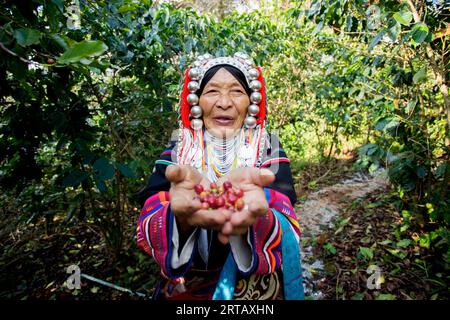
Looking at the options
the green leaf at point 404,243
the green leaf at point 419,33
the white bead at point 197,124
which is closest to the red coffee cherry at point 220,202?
the white bead at point 197,124

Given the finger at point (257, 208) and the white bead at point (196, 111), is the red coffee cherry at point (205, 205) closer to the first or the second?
the finger at point (257, 208)

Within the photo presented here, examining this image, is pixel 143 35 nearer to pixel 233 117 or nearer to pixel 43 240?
pixel 233 117

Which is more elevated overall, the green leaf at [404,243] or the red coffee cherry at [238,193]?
the red coffee cherry at [238,193]

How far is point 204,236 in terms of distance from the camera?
116 centimetres

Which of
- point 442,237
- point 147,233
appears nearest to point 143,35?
point 147,233

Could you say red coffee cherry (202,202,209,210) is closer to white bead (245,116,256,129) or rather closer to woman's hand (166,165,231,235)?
woman's hand (166,165,231,235)

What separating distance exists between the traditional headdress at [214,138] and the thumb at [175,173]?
0.46 metres

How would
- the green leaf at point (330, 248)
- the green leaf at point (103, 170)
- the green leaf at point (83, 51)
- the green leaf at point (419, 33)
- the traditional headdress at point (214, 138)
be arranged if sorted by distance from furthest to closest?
the green leaf at point (330, 248), the green leaf at point (419, 33), the traditional headdress at point (214, 138), the green leaf at point (103, 170), the green leaf at point (83, 51)

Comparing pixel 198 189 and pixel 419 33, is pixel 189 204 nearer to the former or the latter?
pixel 198 189

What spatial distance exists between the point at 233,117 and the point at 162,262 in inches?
28.9

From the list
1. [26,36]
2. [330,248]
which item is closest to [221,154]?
[26,36]

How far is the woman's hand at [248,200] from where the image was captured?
0.79 m

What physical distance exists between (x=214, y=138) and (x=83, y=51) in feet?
Answer: 2.46

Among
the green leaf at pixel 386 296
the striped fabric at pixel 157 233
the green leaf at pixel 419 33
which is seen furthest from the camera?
the green leaf at pixel 386 296
